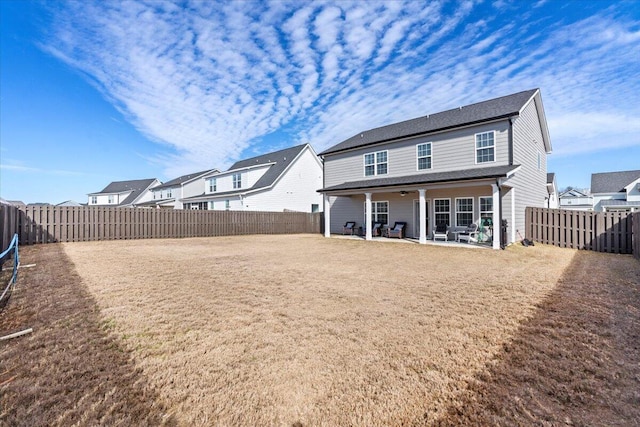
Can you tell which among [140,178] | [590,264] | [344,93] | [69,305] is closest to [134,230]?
[69,305]

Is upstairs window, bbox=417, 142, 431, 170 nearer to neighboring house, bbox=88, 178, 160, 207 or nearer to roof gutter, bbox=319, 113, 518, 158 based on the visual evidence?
roof gutter, bbox=319, 113, 518, 158

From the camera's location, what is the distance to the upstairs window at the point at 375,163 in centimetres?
1681

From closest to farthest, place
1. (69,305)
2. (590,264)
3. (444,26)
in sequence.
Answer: (69,305) → (590,264) → (444,26)

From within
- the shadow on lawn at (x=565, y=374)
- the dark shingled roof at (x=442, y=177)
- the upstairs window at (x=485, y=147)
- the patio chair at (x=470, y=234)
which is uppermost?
the upstairs window at (x=485, y=147)

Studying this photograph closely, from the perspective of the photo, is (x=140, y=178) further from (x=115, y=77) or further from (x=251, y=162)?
(x=115, y=77)

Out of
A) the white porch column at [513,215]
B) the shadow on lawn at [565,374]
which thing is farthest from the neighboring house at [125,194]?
the shadow on lawn at [565,374]

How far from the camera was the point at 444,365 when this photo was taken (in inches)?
114

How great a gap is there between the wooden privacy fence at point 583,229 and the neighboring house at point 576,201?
42.6 metres

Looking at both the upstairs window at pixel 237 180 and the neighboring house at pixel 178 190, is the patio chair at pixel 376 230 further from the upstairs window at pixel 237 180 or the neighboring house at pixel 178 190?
the neighboring house at pixel 178 190

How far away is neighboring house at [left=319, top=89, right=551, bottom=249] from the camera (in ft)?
40.7

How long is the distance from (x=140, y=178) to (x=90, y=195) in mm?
11373

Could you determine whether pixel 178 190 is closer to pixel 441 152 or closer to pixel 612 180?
pixel 441 152

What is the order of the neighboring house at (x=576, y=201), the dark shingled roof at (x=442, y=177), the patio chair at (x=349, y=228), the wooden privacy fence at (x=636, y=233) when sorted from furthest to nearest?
the neighboring house at (x=576, y=201) → the patio chair at (x=349, y=228) → the dark shingled roof at (x=442, y=177) → the wooden privacy fence at (x=636, y=233)

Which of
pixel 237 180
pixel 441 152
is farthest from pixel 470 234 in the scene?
pixel 237 180
